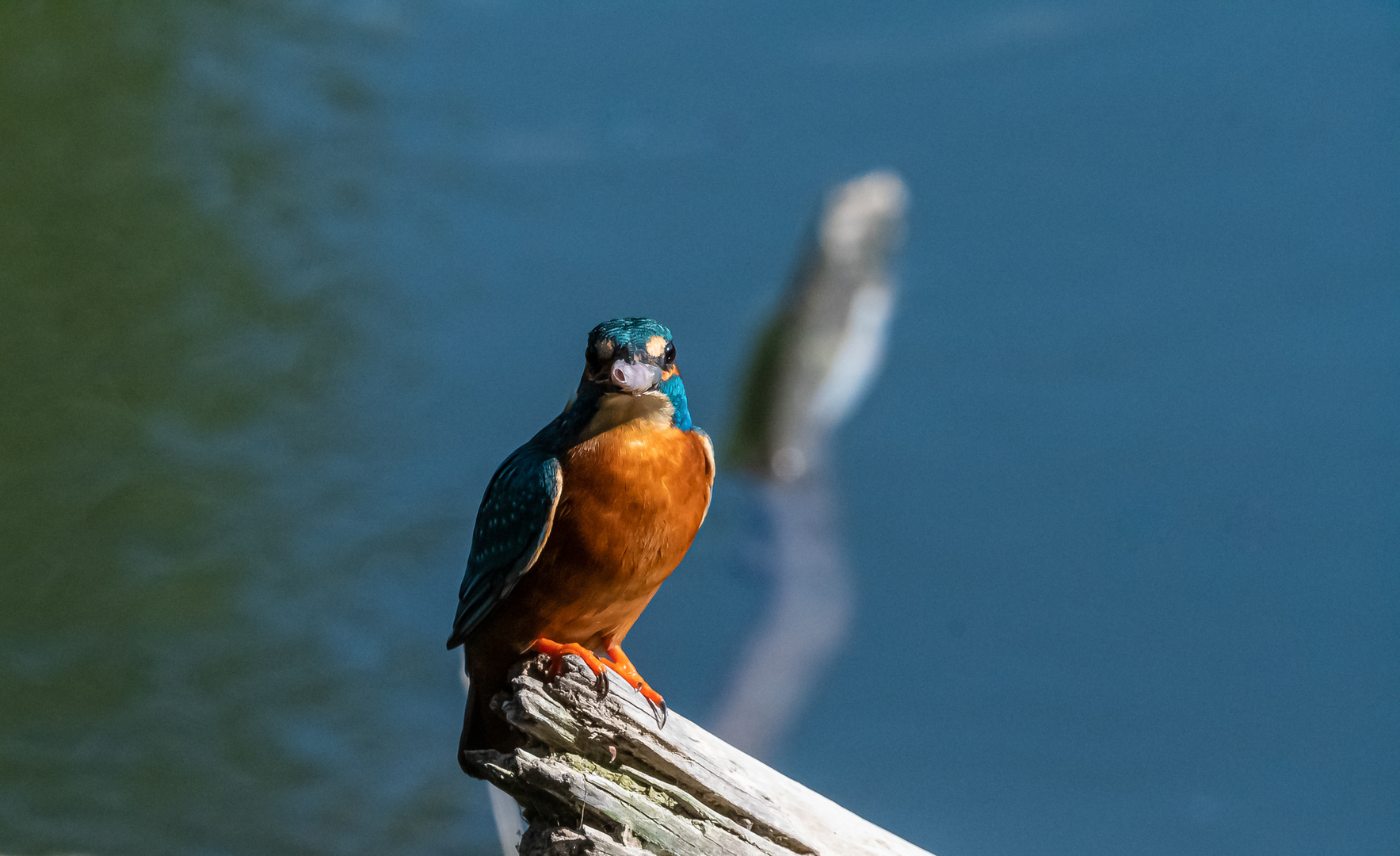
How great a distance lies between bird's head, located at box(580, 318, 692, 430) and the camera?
5.51 ft

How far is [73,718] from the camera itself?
540cm

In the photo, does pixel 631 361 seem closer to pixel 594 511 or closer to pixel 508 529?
pixel 594 511

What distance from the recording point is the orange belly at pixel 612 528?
1727mm

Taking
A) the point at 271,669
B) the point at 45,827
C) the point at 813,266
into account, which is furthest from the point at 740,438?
the point at 45,827

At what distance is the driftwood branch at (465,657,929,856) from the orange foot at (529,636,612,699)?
0.04 feet

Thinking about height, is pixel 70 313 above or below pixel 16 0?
below

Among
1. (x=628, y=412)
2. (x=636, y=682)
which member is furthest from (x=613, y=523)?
(x=636, y=682)

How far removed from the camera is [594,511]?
1.73m

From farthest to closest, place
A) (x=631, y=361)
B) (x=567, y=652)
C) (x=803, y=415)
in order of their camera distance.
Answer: (x=803, y=415) → (x=567, y=652) → (x=631, y=361)

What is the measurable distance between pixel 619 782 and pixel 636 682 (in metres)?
0.17

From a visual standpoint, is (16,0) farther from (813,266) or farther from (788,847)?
(788,847)

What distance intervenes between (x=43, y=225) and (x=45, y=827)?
9.52 feet

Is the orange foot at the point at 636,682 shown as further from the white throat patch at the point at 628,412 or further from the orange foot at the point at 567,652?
the white throat patch at the point at 628,412

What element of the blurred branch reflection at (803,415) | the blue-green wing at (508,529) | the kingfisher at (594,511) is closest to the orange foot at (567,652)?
the kingfisher at (594,511)
